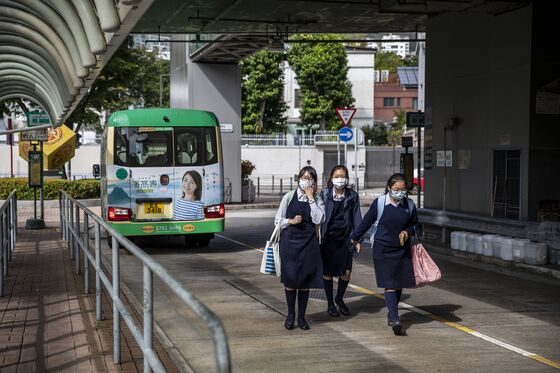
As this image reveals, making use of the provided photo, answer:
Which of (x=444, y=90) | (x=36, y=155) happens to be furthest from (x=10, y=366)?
(x=36, y=155)

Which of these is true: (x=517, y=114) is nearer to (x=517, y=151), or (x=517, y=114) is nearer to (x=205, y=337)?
(x=517, y=151)

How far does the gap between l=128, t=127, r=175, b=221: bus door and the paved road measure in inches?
107

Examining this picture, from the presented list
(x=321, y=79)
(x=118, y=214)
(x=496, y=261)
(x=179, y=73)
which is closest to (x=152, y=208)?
(x=118, y=214)

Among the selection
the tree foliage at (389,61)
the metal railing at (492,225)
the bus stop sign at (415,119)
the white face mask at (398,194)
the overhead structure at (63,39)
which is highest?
the tree foliage at (389,61)

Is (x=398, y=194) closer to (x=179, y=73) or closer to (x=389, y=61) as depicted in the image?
(x=179, y=73)

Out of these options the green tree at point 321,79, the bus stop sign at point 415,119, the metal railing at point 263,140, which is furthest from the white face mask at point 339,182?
the green tree at point 321,79

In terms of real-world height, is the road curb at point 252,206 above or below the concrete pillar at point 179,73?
below

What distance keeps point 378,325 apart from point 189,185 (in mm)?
9033

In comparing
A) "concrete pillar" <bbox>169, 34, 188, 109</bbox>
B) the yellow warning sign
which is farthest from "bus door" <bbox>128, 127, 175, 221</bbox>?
"concrete pillar" <bbox>169, 34, 188, 109</bbox>

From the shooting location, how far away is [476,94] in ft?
A: 60.2

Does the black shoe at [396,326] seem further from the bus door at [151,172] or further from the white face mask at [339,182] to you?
the bus door at [151,172]

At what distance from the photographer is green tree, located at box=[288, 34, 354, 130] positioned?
69375 mm

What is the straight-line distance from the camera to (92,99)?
119 feet

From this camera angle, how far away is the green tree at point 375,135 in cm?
8222
